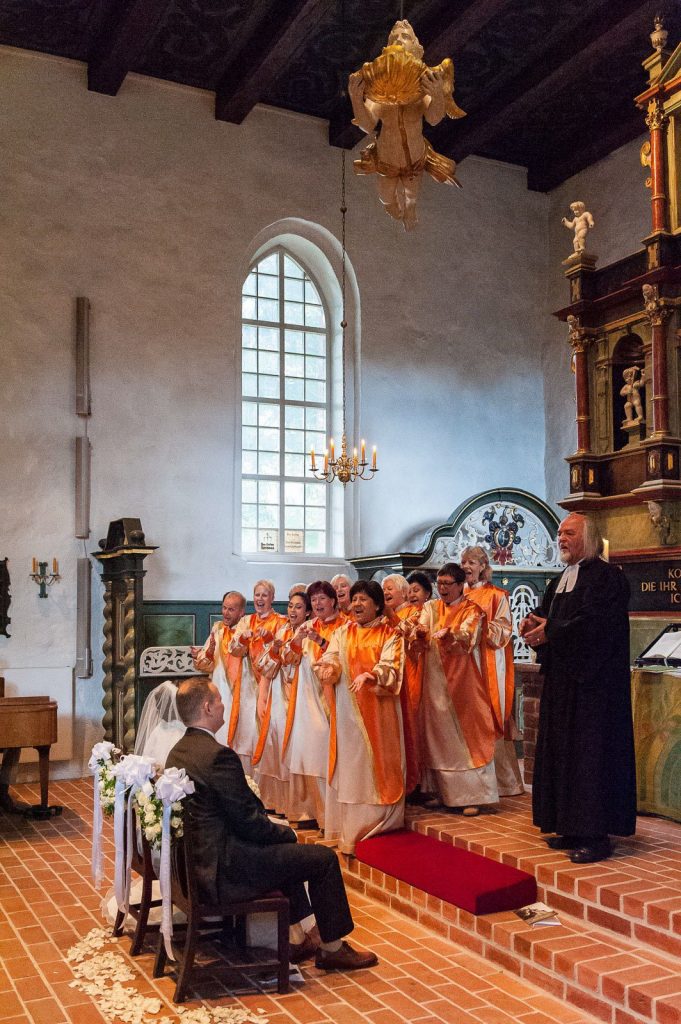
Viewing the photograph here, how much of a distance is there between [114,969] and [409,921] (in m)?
1.62

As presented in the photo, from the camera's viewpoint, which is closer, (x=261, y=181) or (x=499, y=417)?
(x=261, y=181)

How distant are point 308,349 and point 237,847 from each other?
9049 millimetres

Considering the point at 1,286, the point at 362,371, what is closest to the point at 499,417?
the point at 362,371

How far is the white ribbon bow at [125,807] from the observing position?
173 inches

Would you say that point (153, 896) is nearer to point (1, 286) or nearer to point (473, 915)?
point (473, 915)

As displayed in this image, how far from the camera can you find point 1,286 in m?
10.2

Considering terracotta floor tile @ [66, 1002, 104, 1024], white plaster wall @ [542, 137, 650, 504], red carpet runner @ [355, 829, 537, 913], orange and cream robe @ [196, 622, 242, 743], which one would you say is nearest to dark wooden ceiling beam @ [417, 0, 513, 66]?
white plaster wall @ [542, 137, 650, 504]

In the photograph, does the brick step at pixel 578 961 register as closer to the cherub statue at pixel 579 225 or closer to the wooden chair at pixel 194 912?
the wooden chair at pixel 194 912

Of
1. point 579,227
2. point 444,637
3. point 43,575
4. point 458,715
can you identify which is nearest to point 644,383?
point 579,227

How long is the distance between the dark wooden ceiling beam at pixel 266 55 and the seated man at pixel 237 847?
7696mm

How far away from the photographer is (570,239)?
1333 cm

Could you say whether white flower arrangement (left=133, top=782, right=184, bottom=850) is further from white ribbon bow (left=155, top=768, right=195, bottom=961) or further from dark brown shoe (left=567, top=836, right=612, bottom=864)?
dark brown shoe (left=567, top=836, right=612, bottom=864)

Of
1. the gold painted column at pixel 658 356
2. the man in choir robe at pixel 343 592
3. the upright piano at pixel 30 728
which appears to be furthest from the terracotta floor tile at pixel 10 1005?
the gold painted column at pixel 658 356

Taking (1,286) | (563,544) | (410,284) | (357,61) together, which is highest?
(357,61)
